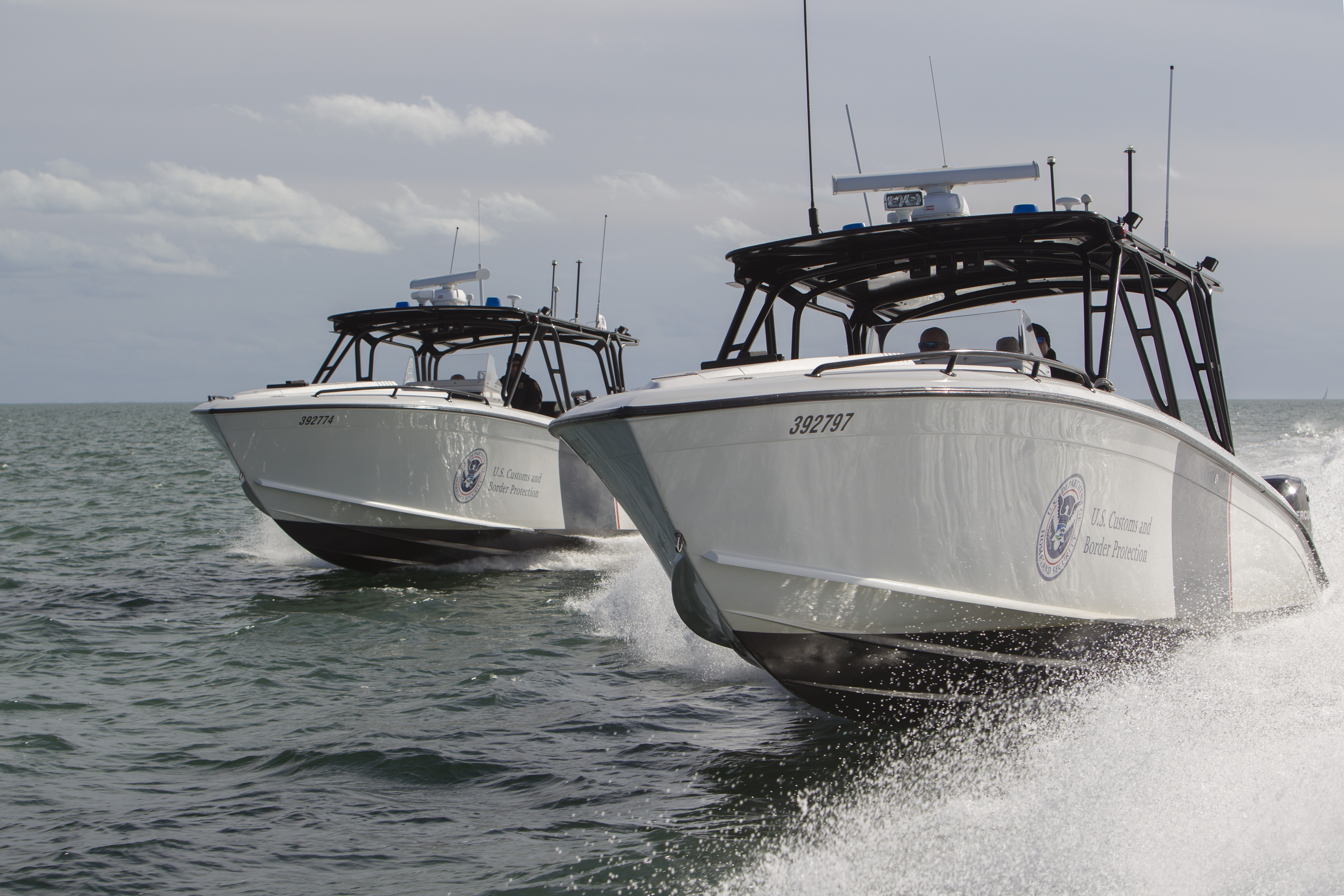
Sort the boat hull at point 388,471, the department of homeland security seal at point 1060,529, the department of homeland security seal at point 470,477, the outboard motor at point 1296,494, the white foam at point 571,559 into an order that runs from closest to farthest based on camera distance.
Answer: the department of homeland security seal at point 1060,529
the outboard motor at point 1296,494
the boat hull at point 388,471
the department of homeland security seal at point 470,477
the white foam at point 571,559

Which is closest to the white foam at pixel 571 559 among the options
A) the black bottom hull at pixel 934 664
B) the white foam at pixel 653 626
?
the white foam at pixel 653 626

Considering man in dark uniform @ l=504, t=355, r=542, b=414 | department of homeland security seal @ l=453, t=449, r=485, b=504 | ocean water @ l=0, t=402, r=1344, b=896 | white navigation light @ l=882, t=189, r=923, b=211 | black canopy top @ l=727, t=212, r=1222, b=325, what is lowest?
ocean water @ l=0, t=402, r=1344, b=896

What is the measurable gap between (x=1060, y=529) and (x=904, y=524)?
0.81m

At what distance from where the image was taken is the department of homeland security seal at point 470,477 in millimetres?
11039

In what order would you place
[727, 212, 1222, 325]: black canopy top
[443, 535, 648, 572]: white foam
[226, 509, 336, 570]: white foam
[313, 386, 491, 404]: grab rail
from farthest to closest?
[226, 509, 336, 570]: white foam < [443, 535, 648, 572]: white foam < [313, 386, 491, 404]: grab rail < [727, 212, 1222, 325]: black canopy top

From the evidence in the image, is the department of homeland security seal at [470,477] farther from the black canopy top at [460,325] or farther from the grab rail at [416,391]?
the black canopy top at [460,325]

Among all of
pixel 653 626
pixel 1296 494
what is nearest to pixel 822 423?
pixel 1296 494

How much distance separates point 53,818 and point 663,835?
2.72 m

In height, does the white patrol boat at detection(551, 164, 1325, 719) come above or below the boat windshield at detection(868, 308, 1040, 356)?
below

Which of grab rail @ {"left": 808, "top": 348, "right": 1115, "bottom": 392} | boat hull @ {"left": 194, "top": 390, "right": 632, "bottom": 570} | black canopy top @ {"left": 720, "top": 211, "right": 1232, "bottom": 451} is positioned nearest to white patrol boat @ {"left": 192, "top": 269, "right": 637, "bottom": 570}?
boat hull @ {"left": 194, "top": 390, "right": 632, "bottom": 570}

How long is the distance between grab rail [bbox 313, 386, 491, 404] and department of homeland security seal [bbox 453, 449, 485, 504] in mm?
517

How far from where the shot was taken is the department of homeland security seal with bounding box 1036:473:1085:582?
5.12 m

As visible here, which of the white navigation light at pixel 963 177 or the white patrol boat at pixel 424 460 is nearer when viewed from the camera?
the white navigation light at pixel 963 177

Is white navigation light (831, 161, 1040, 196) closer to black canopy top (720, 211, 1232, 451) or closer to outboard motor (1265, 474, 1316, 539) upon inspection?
black canopy top (720, 211, 1232, 451)
